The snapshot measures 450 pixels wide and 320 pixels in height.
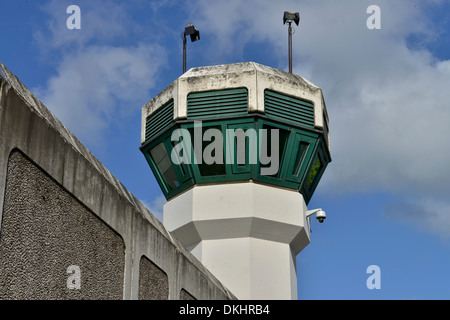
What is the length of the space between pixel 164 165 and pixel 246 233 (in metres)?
3.81

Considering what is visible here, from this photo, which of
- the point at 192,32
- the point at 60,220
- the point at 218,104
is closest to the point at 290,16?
the point at 192,32

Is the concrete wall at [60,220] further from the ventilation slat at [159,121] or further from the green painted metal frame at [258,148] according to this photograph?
the ventilation slat at [159,121]

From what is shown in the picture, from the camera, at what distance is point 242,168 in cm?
→ 2167

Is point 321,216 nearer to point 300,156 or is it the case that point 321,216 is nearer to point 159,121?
point 300,156

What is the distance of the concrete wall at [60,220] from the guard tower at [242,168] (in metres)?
10.4

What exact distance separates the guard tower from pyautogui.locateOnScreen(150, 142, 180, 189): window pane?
192 millimetres

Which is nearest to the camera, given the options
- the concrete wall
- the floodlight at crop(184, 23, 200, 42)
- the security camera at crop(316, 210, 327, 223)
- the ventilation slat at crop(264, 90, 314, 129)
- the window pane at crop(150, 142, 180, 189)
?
the concrete wall

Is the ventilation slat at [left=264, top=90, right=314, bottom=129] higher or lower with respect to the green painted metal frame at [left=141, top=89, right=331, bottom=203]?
higher

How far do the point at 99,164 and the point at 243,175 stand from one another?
11911mm

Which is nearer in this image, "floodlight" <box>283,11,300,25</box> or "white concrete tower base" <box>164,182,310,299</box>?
"white concrete tower base" <box>164,182,310,299</box>

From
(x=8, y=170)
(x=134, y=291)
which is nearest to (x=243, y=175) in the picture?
(x=134, y=291)

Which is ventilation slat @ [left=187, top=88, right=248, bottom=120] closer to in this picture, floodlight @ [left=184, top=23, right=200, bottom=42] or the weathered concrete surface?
the weathered concrete surface

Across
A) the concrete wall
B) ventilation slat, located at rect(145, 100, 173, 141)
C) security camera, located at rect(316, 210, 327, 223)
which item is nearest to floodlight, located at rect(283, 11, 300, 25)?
ventilation slat, located at rect(145, 100, 173, 141)

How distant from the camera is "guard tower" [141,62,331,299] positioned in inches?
830
